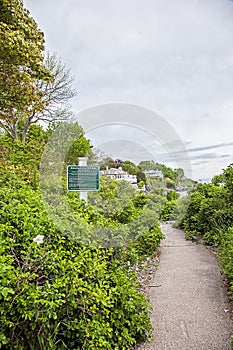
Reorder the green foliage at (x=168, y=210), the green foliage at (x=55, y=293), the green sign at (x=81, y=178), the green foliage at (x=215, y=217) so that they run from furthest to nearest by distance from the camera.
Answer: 1. the green foliage at (x=168, y=210)
2. the green foliage at (x=215, y=217)
3. the green sign at (x=81, y=178)
4. the green foliage at (x=55, y=293)

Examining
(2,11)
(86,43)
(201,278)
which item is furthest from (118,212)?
(2,11)

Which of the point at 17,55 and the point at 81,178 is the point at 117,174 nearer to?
the point at 81,178

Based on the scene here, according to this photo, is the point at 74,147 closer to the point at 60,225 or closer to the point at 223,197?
the point at 223,197

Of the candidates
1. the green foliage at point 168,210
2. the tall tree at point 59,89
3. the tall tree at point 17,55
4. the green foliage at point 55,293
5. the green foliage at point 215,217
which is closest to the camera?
the green foliage at point 55,293

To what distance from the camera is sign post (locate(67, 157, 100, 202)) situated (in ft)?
13.6

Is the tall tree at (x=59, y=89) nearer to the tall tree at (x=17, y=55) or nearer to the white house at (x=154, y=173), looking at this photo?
the tall tree at (x=17, y=55)

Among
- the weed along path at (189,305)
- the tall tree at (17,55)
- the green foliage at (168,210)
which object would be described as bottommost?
the weed along path at (189,305)

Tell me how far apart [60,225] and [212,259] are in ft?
10.4

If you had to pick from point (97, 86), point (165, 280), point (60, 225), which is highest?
point (97, 86)

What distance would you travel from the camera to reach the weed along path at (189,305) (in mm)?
2400

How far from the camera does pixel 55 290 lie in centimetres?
175

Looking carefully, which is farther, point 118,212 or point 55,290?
point 118,212

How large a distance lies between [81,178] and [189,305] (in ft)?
7.18

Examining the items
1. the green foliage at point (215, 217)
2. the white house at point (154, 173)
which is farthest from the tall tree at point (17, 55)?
the green foliage at point (215, 217)
